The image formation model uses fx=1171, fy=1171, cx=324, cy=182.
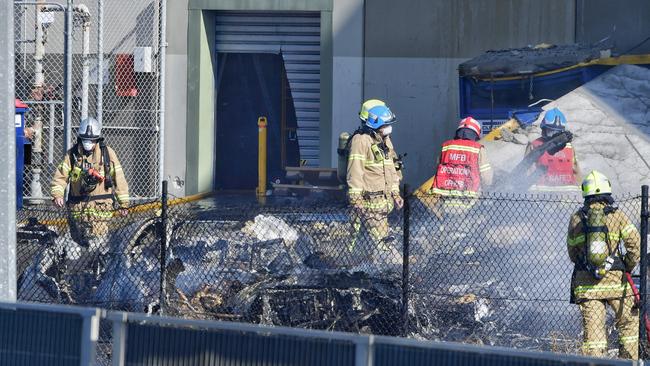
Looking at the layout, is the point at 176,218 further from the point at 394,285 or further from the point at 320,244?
the point at 394,285

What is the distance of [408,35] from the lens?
1761 cm

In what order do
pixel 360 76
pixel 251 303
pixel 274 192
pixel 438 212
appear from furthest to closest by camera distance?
1. pixel 360 76
2. pixel 274 192
3. pixel 438 212
4. pixel 251 303

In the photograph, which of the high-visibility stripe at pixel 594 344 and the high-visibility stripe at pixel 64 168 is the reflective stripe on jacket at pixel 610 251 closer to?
the high-visibility stripe at pixel 594 344

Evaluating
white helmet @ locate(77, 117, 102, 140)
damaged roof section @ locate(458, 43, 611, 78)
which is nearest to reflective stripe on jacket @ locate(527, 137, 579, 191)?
damaged roof section @ locate(458, 43, 611, 78)

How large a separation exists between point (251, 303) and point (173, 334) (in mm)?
3733

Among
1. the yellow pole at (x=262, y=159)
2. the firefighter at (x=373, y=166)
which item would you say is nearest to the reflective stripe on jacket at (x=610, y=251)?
the firefighter at (x=373, y=166)

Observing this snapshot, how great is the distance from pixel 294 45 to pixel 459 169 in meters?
7.01

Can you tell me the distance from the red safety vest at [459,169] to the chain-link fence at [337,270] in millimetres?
779

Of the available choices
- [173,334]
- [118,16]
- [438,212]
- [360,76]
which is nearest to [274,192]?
[360,76]

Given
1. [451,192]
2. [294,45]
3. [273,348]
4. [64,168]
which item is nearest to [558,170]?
[451,192]

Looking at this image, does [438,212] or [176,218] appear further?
[438,212]

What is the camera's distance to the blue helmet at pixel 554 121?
→ 1292 centimetres

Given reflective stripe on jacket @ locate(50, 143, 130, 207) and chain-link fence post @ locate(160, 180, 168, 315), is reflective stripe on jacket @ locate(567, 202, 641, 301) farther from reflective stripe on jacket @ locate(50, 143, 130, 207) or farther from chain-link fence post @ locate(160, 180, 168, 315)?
reflective stripe on jacket @ locate(50, 143, 130, 207)

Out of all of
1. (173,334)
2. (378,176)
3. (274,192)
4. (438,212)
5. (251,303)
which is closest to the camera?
(173,334)
